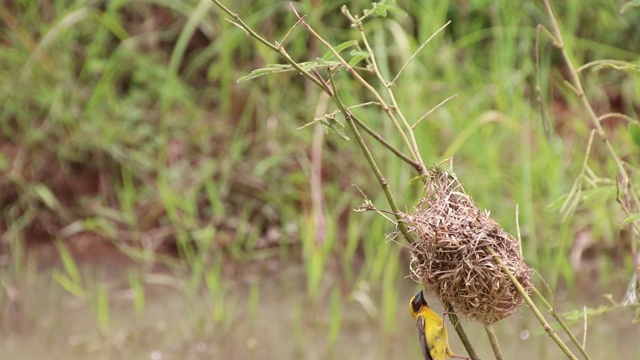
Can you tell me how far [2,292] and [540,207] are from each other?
2438mm

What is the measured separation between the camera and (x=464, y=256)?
2.02 metres

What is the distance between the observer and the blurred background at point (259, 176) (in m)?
4.46

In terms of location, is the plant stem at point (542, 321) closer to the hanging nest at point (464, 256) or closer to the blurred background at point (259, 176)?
the hanging nest at point (464, 256)

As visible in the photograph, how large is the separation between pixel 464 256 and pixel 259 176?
326 centimetres

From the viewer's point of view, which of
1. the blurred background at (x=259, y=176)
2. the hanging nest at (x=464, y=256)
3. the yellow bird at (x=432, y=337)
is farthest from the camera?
the blurred background at (x=259, y=176)

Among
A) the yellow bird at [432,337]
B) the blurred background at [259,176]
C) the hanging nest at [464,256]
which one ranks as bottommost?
the blurred background at [259,176]

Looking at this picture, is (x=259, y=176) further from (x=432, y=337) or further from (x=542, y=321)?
(x=542, y=321)

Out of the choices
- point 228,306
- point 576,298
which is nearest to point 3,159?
point 228,306

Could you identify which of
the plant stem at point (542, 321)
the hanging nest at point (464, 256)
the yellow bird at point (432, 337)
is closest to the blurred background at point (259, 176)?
the yellow bird at point (432, 337)

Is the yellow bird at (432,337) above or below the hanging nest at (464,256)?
below

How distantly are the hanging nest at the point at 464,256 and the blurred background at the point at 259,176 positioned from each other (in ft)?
6.90

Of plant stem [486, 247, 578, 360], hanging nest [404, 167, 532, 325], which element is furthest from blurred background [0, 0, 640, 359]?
plant stem [486, 247, 578, 360]

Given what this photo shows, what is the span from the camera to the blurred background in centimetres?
446

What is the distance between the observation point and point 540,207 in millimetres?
4844
